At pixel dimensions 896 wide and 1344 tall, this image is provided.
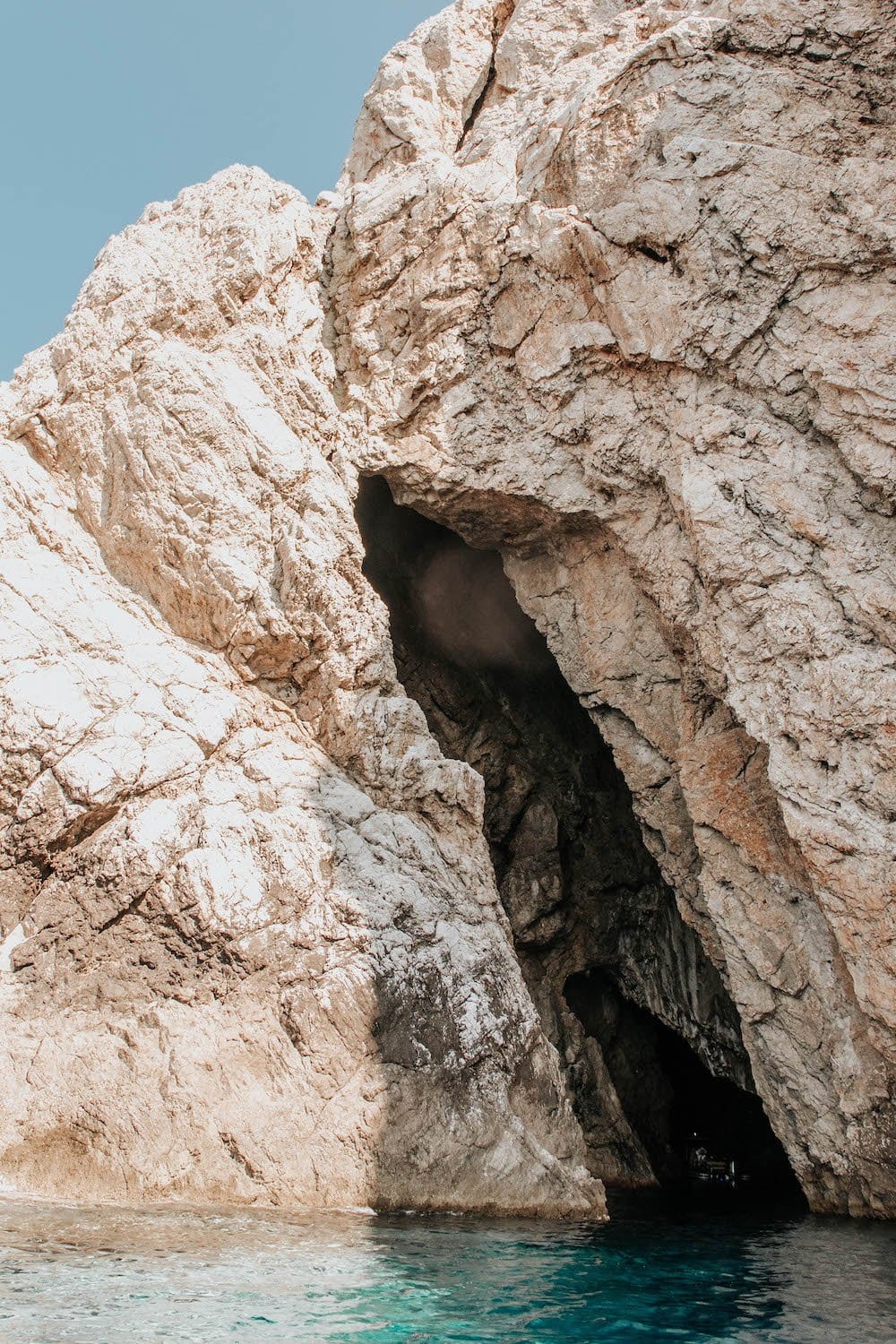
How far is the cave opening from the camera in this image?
17.1 m

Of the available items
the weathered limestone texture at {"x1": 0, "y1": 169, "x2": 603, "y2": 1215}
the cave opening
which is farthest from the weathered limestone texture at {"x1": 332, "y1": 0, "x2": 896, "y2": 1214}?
the cave opening

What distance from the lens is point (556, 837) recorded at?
17.9 metres

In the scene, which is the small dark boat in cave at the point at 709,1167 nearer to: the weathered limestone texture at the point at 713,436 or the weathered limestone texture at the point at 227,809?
the weathered limestone texture at the point at 713,436

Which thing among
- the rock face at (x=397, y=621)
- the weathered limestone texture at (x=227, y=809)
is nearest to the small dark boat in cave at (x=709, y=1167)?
the rock face at (x=397, y=621)

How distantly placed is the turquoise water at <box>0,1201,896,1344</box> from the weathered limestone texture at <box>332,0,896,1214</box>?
315cm

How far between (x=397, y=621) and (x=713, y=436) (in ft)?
21.6

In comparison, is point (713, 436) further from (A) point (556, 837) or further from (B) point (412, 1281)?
(B) point (412, 1281)

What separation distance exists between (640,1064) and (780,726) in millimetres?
10502

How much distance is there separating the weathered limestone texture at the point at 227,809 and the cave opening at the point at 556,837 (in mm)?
2983

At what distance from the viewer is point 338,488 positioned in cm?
1476

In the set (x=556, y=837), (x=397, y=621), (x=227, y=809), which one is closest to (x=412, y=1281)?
(x=227, y=809)

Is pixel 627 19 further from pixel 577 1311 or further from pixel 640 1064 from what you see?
pixel 640 1064

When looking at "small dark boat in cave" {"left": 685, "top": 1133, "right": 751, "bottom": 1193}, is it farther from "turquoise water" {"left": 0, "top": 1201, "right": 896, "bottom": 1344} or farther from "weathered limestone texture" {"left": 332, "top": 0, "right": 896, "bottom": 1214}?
"turquoise water" {"left": 0, "top": 1201, "right": 896, "bottom": 1344}

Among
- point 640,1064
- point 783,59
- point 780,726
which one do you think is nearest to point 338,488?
point 780,726
